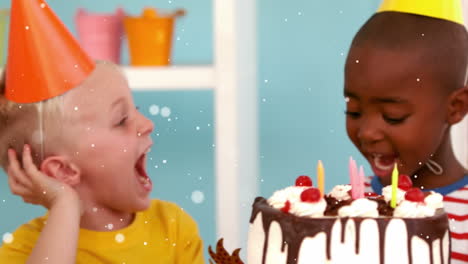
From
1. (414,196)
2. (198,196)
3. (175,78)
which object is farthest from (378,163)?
(198,196)

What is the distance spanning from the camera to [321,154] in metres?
1.94

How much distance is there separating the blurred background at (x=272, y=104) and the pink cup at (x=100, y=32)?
0.13 metres

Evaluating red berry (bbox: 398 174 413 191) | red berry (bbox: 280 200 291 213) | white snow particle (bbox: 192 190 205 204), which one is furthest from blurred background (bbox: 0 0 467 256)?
red berry (bbox: 280 200 291 213)

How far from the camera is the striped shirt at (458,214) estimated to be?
4.39 feet

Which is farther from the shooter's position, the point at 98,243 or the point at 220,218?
the point at 220,218

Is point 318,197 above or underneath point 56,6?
underneath

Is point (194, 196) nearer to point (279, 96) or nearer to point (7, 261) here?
point (279, 96)

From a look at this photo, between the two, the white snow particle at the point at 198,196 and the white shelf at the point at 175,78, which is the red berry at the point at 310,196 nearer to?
the white shelf at the point at 175,78

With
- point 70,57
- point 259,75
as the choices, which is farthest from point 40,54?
point 259,75

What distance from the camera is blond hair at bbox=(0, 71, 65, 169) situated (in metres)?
1.25

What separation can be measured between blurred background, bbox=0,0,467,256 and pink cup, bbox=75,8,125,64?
128mm

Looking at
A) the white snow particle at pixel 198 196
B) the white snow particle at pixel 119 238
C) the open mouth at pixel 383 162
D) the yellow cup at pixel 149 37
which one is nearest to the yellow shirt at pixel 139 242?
the white snow particle at pixel 119 238

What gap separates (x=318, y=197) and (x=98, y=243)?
1.52ft

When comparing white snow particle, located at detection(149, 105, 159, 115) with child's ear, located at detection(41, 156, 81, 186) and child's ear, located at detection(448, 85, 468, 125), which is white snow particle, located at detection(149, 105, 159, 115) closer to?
child's ear, located at detection(41, 156, 81, 186)
